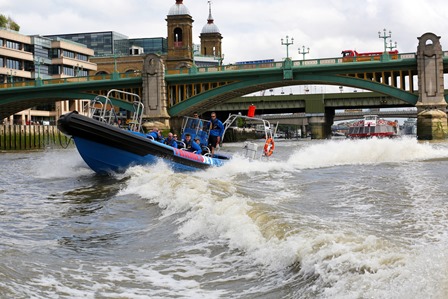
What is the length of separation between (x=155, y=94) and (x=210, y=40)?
287 feet

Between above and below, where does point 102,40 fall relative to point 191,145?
above

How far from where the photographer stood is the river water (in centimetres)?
687

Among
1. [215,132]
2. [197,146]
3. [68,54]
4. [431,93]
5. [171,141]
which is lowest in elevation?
[197,146]

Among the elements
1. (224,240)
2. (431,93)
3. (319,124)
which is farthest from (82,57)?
(224,240)

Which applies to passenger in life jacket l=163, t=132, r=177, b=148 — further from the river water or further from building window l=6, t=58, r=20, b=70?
building window l=6, t=58, r=20, b=70

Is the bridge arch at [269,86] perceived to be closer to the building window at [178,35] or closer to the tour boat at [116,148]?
the tour boat at [116,148]

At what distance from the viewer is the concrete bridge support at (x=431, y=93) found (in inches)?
2216

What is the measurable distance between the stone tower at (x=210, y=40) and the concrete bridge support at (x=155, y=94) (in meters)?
85.1

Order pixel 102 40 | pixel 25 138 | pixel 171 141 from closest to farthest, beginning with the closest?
pixel 171 141, pixel 25 138, pixel 102 40

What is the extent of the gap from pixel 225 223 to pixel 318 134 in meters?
82.0

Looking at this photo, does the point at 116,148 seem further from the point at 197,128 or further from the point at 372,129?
the point at 372,129

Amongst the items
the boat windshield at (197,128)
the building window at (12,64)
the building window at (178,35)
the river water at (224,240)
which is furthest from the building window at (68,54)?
the river water at (224,240)

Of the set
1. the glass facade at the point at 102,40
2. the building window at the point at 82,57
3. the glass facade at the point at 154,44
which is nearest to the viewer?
the building window at the point at 82,57

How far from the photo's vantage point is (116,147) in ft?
67.6
